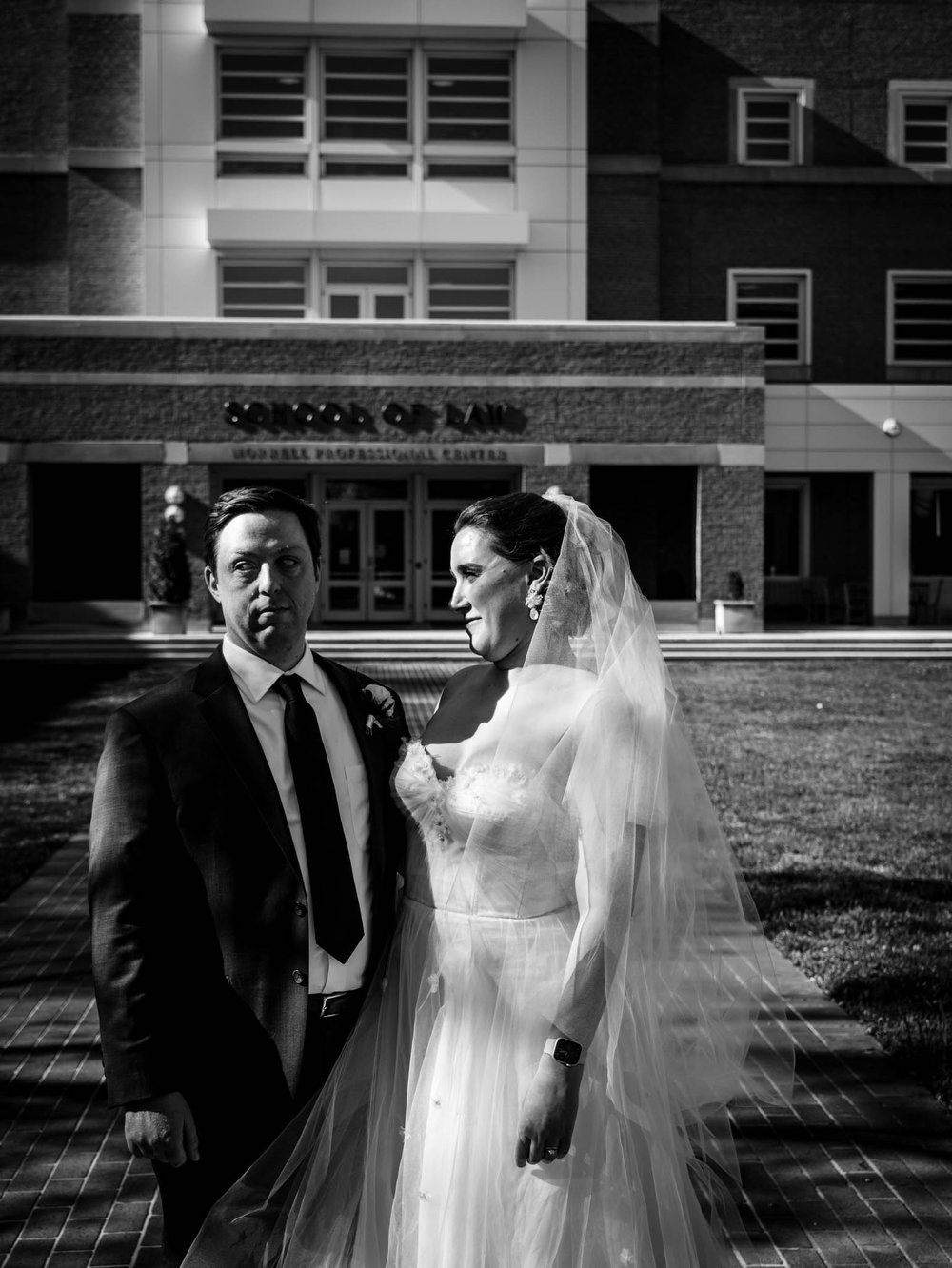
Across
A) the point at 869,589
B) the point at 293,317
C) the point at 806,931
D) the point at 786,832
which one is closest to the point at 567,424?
the point at 293,317

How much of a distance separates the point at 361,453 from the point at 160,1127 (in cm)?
2454

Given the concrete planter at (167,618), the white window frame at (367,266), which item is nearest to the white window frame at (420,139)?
the white window frame at (367,266)

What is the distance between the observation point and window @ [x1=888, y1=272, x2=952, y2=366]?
102 ft

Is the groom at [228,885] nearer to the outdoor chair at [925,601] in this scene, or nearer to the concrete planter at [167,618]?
the concrete planter at [167,618]

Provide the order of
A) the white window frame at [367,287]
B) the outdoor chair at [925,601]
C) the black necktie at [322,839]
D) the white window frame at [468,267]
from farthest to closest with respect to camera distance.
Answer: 1. the outdoor chair at [925,601]
2. the white window frame at [468,267]
3. the white window frame at [367,287]
4. the black necktie at [322,839]

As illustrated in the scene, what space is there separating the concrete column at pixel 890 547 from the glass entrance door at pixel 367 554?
10.8 m

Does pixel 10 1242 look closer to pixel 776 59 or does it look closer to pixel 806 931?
pixel 806 931

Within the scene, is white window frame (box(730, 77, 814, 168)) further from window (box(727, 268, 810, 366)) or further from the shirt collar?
the shirt collar

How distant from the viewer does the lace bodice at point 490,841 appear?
9.11 feet

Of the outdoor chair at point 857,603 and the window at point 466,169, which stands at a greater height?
the window at point 466,169

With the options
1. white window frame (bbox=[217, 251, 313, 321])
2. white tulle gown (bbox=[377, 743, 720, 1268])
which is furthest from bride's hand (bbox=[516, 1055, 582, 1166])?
white window frame (bbox=[217, 251, 313, 321])

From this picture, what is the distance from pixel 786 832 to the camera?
364 inches

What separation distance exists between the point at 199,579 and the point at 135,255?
8268mm

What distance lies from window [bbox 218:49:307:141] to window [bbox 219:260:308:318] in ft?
8.97
